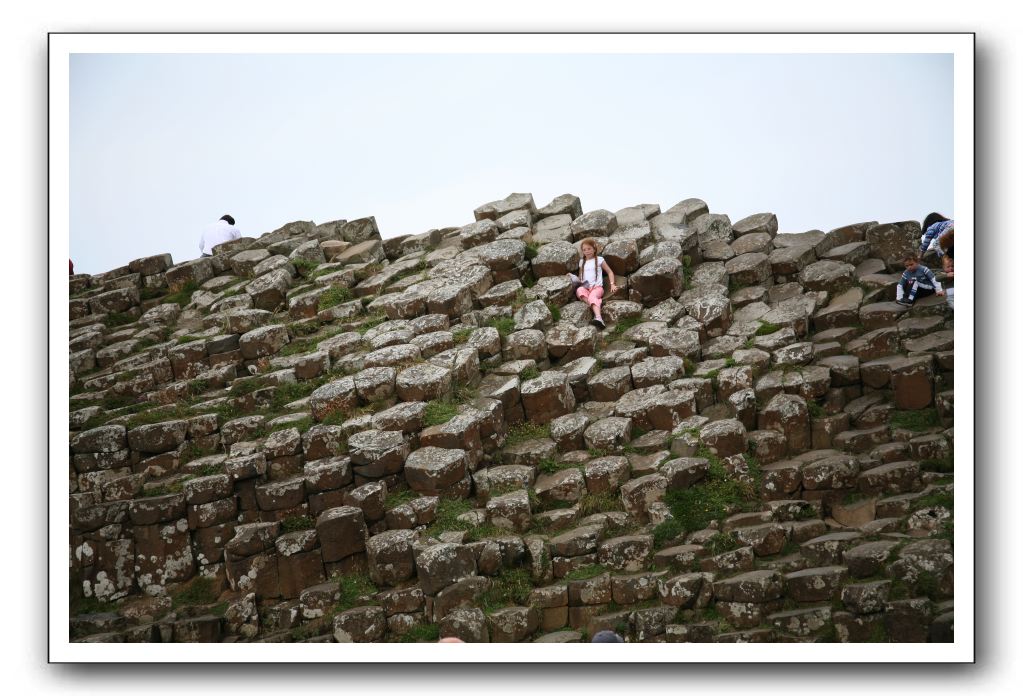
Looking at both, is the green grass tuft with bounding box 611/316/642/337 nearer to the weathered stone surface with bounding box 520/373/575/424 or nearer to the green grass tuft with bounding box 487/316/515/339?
the green grass tuft with bounding box 487/316/515/339

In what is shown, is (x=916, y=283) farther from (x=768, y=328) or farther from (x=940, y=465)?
(x=940, y=465)

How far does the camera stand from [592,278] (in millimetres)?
14422

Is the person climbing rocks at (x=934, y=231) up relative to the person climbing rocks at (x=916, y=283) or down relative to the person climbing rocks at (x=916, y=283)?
up

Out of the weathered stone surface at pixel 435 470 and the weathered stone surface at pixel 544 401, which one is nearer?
the weathered stone surface at pixel 435 470

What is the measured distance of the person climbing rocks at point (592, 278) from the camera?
46.7ft

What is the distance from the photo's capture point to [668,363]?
13.0 meters

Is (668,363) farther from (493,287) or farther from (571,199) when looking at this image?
(571,199)

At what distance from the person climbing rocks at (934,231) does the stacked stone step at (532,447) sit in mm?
787

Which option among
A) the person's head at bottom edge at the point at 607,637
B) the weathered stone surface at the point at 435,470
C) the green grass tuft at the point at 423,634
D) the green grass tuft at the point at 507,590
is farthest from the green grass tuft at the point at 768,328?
the green grass tuft at the point at 423,634

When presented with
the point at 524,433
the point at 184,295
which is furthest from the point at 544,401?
the point at 184,295

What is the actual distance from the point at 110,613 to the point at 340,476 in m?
2.43

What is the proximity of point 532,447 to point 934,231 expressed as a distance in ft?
16.3

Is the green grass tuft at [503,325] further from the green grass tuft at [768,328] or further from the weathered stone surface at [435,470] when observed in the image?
the green grass tuft at [768,328]
